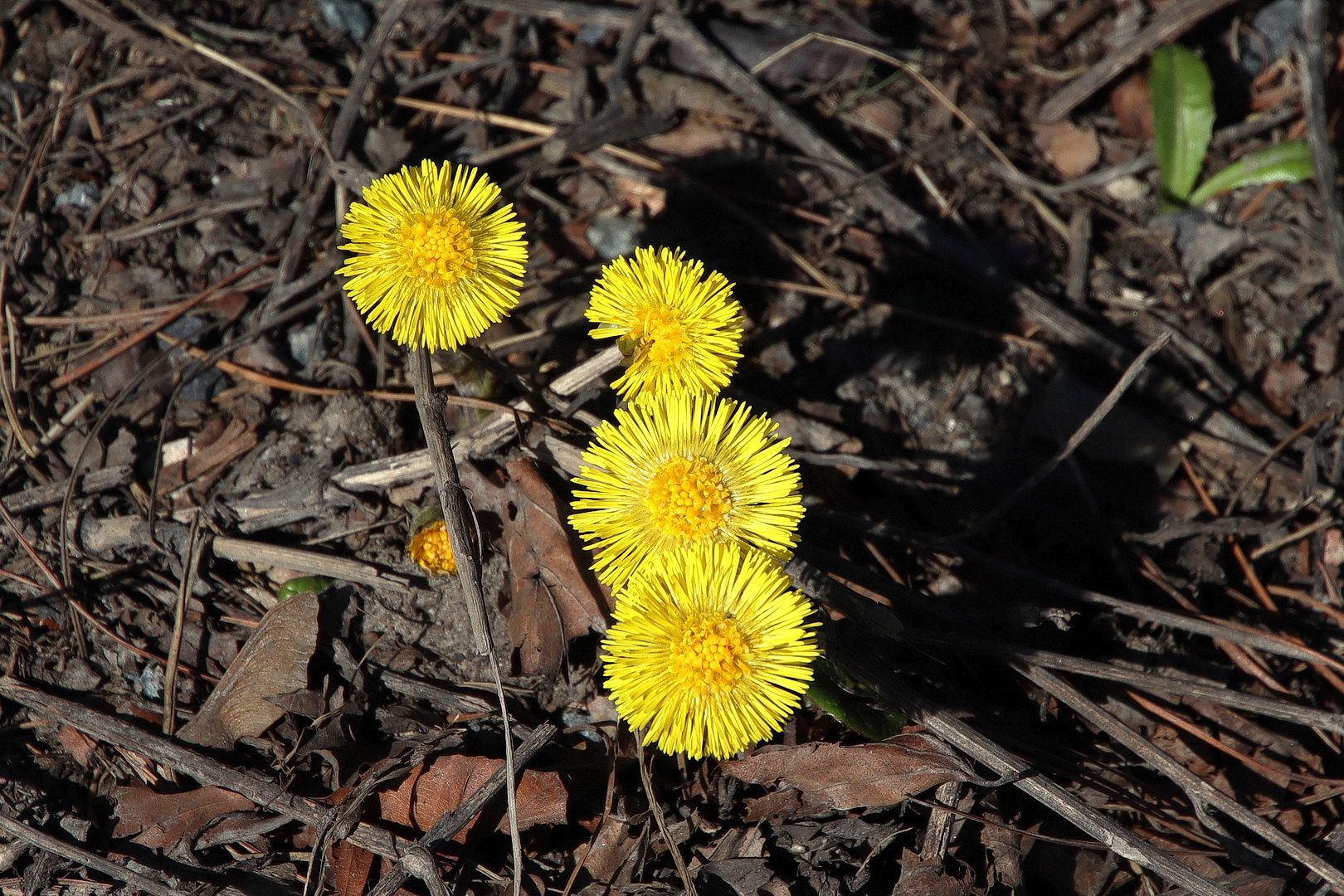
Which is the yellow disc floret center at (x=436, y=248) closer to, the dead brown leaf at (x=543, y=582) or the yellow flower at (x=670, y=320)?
the yellow flower at (x=670, y=320)

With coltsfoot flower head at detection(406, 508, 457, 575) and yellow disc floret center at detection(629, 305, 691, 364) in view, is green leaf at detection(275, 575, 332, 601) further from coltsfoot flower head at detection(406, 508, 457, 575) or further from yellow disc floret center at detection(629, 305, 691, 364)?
yellow disc floret center at detection(629, 305, 691, 364)

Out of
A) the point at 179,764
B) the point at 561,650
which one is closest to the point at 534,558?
the point at 561,650

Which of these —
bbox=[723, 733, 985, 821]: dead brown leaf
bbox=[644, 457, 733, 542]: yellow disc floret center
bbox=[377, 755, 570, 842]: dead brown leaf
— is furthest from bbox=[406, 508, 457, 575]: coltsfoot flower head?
bbox=[723, 733, 985, 821]: dead brown leaf

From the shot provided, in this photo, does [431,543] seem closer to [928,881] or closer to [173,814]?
[173,814]

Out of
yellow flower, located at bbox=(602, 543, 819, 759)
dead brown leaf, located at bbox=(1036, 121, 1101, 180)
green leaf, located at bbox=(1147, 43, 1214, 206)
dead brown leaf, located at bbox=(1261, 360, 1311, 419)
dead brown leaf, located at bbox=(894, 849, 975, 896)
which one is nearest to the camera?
yellow flower, located at bbox=(602, 543, 819, 759)

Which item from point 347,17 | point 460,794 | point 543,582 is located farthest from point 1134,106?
point 460,794

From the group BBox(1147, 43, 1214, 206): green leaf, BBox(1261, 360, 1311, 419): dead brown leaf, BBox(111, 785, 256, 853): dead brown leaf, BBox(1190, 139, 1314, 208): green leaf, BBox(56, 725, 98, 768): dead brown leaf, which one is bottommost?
BBox(111, 785, 256, 853): dead brown leaf

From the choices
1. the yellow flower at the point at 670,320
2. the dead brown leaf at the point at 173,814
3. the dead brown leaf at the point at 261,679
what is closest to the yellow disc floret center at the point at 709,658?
the yellow flower at the point at 670,320
